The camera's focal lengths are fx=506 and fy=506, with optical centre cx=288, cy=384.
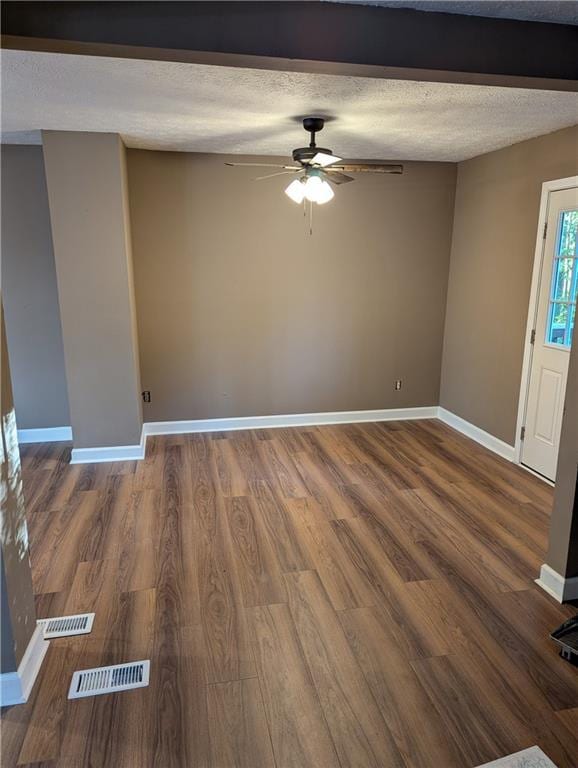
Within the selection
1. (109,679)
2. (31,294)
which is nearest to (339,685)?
(109,679)

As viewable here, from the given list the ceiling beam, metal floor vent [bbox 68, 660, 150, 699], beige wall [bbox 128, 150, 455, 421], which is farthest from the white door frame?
metal floor vent [bbox 68, 660, 150, 699]

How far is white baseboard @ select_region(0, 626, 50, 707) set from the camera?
75.2 inches

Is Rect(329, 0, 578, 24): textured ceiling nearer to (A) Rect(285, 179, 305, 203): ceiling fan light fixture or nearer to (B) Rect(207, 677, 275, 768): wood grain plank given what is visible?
(A) Rect(285, 179, 305, 203): ceiling fan light fixture

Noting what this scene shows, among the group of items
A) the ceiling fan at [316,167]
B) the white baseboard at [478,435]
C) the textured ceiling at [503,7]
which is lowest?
the white baseboard at [478,435]

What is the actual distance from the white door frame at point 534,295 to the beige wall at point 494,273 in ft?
0.19

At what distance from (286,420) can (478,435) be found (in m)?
1.85

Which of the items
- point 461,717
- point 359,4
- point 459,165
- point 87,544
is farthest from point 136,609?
point 459,165

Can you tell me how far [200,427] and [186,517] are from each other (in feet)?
5.53

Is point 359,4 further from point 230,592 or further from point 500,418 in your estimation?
point 500,418

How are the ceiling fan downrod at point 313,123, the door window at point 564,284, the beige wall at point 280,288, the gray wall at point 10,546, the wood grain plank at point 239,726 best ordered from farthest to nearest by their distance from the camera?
1. the beige wall at point 280,288
2. the door window at point 564,284
3. the ceiling fan downrod at point 313,123
4. the gray wall at point 10,546
5. the wood grain plank at point 239,726

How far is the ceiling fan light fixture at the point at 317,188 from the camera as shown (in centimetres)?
319

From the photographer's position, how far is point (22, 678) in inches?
76.4

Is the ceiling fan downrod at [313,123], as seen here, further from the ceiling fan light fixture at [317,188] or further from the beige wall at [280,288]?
the beige wall at [280,288]

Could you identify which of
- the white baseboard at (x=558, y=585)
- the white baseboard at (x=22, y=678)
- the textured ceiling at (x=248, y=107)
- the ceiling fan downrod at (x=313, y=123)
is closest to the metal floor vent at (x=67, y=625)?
the white baseboard at (x=22, y=678)
